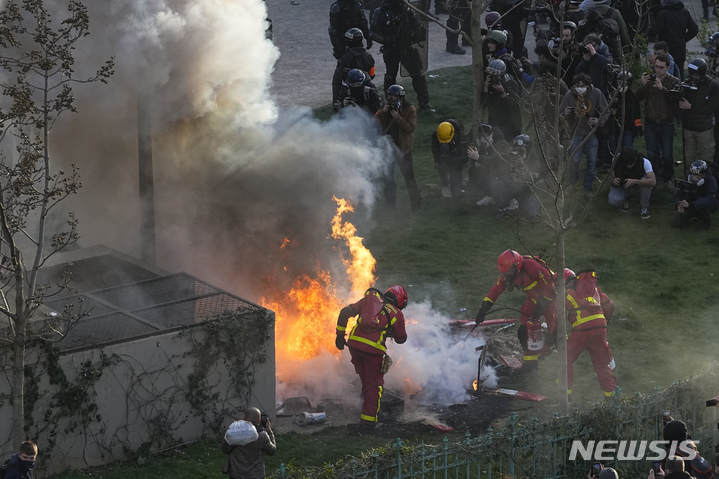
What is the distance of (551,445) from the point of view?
9.80 metres

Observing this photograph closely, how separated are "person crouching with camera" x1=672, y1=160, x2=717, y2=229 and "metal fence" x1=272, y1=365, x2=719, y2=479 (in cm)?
625

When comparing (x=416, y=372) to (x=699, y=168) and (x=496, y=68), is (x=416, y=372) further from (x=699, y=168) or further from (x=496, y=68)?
(x=496, y=68)

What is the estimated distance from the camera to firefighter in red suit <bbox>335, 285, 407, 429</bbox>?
11922mm

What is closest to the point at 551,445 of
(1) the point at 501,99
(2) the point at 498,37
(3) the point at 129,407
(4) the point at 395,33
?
(3) the point at 129,407

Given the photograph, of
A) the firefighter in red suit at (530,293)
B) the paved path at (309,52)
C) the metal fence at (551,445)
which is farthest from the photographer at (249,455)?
the paved path at (309,52)

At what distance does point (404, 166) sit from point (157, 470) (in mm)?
8117

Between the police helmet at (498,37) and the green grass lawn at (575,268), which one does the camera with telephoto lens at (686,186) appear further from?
the police helmet at (498,37)

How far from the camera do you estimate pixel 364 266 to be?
14781 mm

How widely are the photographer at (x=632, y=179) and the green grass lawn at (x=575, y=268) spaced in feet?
0.90

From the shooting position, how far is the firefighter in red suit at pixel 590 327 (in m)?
12.2

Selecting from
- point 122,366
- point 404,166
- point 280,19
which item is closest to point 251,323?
point 122,366

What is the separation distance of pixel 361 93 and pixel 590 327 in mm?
7345

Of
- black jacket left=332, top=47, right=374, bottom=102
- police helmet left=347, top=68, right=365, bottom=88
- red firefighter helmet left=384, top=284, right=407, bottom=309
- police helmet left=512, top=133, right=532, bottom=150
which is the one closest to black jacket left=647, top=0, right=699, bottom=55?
police helmet left=512, top=133, right=532, bottom=150

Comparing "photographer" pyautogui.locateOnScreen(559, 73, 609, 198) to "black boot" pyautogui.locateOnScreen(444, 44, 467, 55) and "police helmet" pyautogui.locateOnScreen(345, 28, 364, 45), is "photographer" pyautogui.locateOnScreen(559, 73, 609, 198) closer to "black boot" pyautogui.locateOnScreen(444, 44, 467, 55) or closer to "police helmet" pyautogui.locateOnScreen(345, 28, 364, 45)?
"police helmet" pyautogui.locateOnScreen(345, 28, 364, 45)
